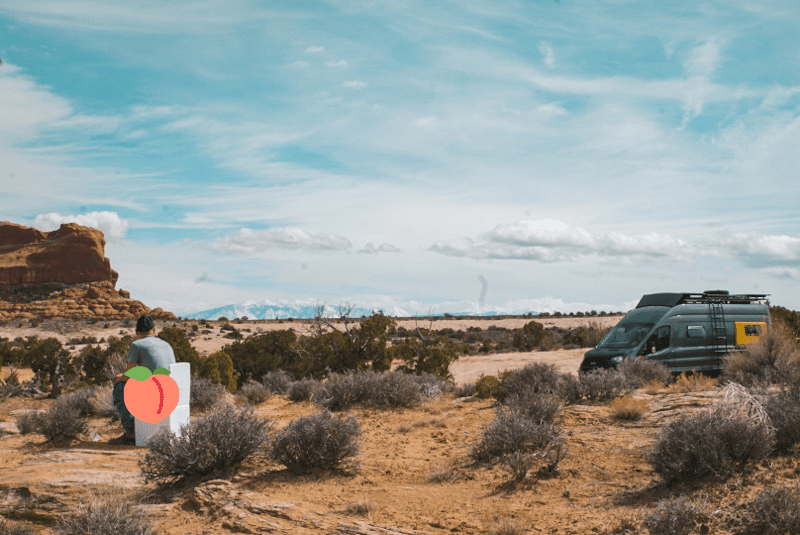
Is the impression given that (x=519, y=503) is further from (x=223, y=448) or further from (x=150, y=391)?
(x=150, y=391)

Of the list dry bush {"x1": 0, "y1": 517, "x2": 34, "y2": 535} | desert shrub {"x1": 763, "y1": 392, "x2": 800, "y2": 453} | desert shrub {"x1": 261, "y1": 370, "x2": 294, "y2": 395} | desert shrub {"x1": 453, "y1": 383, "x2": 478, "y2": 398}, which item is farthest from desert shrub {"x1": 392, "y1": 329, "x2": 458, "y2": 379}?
dry bush {"x1": 0, "y1": 517, "x2": 34, "y2": 535}

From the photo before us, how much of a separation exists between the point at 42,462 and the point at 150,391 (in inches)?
136

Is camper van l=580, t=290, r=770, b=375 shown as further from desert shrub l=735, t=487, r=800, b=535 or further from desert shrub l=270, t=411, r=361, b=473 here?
desert shrub l=735, t=487, r=800, b=535

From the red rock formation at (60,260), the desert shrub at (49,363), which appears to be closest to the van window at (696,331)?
the desert shrub at (49,363)

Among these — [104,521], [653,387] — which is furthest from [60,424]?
[653,387]

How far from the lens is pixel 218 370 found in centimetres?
1487

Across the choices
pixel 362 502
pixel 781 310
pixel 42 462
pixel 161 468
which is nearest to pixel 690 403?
pixel 362 502

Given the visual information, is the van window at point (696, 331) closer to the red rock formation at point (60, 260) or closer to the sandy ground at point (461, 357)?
the sandy ground at point (461, 357)

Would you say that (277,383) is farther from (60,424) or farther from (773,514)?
(773,514)

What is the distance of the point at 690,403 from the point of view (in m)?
9.30

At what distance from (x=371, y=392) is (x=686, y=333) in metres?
8.15

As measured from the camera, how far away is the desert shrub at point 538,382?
1127cm

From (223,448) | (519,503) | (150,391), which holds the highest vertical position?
(150,391)

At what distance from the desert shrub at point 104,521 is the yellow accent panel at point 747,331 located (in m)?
14.7
